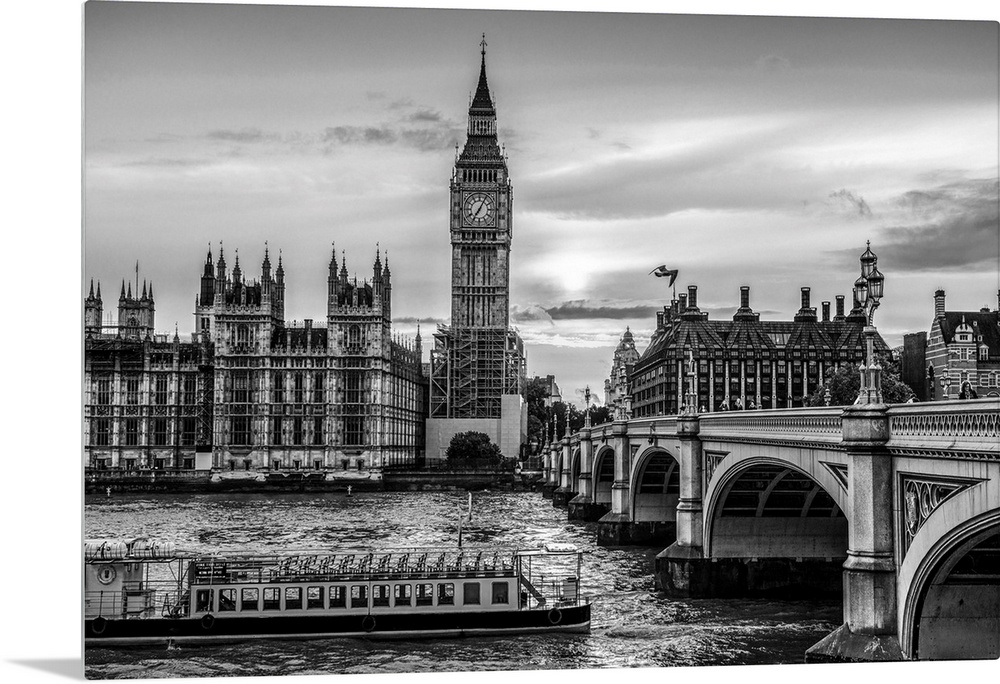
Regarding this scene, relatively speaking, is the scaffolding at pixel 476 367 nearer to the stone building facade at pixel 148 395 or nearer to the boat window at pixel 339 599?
the stone building facade at pixel 148 395

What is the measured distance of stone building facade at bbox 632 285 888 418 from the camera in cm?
7519

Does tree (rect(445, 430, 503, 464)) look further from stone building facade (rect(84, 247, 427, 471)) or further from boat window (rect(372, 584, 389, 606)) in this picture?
boat window (rect(372, 584, 389, 606))

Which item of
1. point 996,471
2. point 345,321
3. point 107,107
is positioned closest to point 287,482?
point 345,321

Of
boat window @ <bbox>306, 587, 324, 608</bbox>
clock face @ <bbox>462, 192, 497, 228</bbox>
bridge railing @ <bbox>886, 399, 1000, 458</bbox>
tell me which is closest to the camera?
bridge railing @ <bbox>886, 399, 1000, 458</bbox>

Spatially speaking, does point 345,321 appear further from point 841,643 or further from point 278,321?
point 841,643

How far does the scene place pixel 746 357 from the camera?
7725 centimetres

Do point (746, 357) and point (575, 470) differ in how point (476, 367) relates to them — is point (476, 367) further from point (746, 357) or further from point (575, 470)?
point (575, 470)

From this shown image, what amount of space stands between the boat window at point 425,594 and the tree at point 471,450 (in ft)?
189

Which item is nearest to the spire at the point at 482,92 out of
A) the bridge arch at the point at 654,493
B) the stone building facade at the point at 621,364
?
the bridge arch at the point at 654,493

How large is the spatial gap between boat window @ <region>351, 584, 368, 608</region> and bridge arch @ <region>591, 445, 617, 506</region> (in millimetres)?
24951

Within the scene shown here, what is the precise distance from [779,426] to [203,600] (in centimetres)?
1108

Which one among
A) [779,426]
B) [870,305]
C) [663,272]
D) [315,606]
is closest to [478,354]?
[663,272]

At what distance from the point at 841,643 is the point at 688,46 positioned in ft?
28.1

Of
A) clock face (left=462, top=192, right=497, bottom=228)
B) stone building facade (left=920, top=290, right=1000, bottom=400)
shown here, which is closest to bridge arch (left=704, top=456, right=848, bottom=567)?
stone building facade (left=920, top=290, right=1000, bottom=400)
